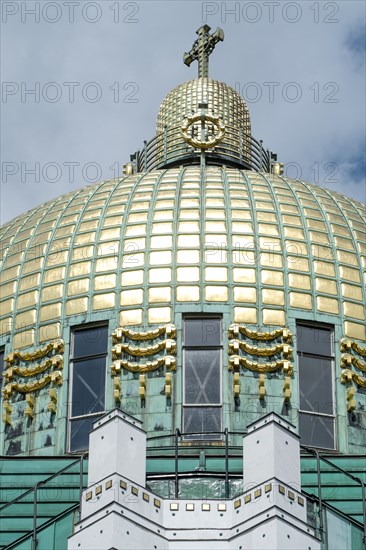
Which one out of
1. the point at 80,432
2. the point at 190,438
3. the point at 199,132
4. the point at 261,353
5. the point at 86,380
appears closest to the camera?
the point at 190,438

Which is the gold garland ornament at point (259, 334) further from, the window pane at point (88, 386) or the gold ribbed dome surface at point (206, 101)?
the gold ribbed dome surface at point (206, 101)

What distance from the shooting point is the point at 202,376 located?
5825 cm

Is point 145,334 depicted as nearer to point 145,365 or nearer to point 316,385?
point 145,365

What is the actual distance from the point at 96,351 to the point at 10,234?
577 cm

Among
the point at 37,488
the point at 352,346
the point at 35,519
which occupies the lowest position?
the point at 35,519

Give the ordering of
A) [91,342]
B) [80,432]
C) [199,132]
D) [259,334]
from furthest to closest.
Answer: [199,132] < [91,342] < [259,334] < [80,432]

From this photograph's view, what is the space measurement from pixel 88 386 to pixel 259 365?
11.9ft

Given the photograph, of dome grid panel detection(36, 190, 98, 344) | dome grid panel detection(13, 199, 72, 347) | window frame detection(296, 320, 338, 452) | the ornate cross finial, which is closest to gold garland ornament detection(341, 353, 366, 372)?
window frame detection(296, 320, 338, 452)

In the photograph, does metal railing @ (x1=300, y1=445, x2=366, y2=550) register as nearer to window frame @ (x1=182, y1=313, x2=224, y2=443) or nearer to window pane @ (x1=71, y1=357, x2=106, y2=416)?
window frame @ (x1=182, y1=313, x2=224, y2=443)

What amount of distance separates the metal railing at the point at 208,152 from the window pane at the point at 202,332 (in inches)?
335

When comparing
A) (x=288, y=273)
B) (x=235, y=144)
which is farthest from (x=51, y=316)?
(x=235, y=144)

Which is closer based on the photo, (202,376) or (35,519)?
(35,519)

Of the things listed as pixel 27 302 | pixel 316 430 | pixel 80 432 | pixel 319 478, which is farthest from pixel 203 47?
pixel 319 478

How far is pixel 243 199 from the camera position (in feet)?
204
